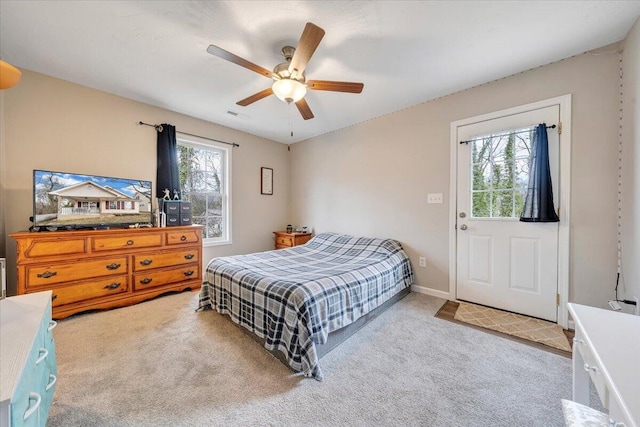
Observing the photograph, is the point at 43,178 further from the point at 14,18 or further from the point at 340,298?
the point at 340,298

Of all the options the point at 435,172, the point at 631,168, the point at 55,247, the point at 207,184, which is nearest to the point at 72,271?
the point at 55,247

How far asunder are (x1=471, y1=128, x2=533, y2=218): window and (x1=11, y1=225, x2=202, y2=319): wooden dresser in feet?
11.3

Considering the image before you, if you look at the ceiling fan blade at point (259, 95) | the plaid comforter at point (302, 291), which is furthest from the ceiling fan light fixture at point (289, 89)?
the plaid comforter at point (302, 291)

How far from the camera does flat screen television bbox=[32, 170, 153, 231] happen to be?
7.61 feet

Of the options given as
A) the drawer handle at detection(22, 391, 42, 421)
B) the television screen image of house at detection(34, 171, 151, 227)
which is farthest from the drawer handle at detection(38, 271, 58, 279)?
the drawer handle at detection(22, 391, 42, 421)

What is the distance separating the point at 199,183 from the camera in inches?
145

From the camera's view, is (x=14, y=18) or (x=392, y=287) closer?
(x=14, y=18)

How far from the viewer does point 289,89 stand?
1.93m

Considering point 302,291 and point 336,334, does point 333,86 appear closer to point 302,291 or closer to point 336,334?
point 302,291

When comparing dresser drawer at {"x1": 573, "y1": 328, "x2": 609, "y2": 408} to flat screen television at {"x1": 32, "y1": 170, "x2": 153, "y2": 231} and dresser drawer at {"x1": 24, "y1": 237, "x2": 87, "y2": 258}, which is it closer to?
dresser drawer at {"x1": 24, "y1": 237, "x2": 87, "y2": 258}

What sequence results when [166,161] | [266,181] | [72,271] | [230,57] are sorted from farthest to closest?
[266,181]
[166,161]
[72,271]
[230,57]

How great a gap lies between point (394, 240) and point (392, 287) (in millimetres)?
813

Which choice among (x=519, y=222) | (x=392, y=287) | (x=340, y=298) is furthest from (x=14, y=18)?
(x=519, y=222)

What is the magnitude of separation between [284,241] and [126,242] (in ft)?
7.36
